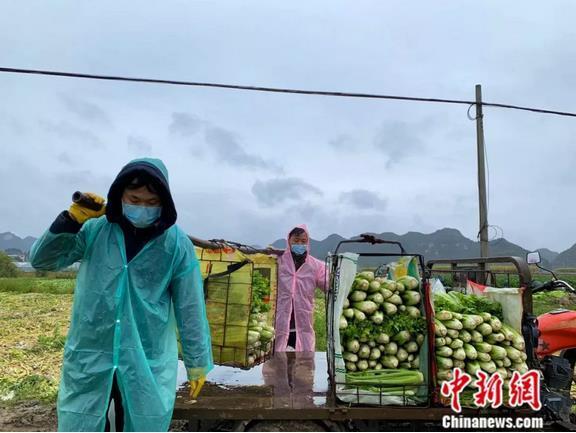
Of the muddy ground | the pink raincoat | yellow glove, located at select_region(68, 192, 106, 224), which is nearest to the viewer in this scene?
yellow glove, located at select_region(68, 192, 106, 224)

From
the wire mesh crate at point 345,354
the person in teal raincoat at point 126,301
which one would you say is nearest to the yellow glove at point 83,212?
the person in teal raincoat at point 126,301

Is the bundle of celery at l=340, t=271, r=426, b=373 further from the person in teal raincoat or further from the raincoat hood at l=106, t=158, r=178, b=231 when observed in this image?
the raincoat hood at l=106, t=158, r=178, b=231

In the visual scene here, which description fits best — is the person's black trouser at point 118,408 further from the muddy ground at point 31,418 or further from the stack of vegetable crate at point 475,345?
the muddy ground at point 31,418

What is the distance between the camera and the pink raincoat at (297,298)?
5574 mm

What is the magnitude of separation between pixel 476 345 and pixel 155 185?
277cm

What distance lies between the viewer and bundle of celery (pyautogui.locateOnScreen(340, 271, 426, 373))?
11.3ft

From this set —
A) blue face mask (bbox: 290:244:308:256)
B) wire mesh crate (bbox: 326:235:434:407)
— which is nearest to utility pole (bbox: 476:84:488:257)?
blue face mask (bbox: 290:244:308:256)

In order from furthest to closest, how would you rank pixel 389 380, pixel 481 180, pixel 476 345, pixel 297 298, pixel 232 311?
pixel 481 180, pixel 297 298, pixel 232 311, pixel 476 345, pixel 389 380

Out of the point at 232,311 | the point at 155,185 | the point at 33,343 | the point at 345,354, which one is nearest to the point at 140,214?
the point at 155,185

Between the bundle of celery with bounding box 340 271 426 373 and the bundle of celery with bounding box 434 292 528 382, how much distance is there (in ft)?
0.64

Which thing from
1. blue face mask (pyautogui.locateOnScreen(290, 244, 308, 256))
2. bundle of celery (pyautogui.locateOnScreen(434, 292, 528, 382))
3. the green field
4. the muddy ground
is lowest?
the muddy ground

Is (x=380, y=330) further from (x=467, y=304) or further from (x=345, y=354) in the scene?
(x=467, y=304)

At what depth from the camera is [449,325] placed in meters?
3.60

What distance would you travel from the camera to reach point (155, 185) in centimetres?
269
